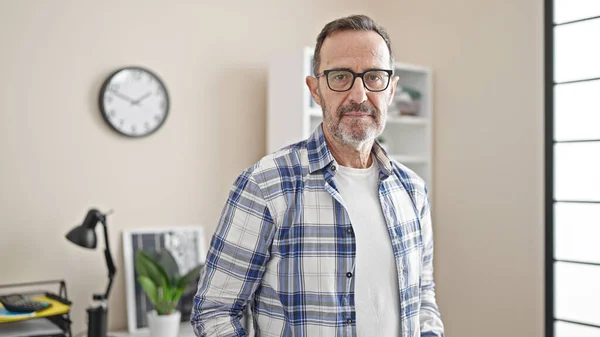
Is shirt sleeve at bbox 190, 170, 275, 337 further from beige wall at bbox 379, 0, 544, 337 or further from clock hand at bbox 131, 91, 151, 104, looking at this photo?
beige wall at bbox 379, 0, 544, 337

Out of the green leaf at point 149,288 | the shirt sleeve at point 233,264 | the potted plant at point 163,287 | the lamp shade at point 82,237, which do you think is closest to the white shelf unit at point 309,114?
the potted plant at point 163,287

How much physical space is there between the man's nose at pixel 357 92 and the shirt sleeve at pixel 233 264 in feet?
0.94

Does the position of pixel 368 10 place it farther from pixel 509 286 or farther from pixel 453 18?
pixel 509 286

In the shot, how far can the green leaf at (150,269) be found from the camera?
8.39 feet

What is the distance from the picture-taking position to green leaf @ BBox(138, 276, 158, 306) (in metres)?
2.50

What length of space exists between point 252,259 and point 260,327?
17 centimetres

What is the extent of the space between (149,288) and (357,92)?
1.58m

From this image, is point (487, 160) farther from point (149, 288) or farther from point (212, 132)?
point (149, 288)

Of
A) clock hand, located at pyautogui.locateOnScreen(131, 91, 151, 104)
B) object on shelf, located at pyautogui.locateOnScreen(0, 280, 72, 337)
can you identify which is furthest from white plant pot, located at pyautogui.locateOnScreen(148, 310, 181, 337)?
clock hand, located at pyautogui.locateOnScreen(131, 91, 151, 104)

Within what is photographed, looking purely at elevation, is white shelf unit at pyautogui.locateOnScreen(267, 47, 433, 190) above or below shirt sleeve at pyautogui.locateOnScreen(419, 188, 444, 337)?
above

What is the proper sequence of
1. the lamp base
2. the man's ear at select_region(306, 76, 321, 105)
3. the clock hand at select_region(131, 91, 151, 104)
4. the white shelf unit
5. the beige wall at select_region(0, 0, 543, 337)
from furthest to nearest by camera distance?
the white shelf unit → the clock hand at select_region(131, 91, 151, 104) → the beige wall at select_region(0, 0, 543, 337) → the lamp base → the man's ear at select_region(306, 76, 321, 105)

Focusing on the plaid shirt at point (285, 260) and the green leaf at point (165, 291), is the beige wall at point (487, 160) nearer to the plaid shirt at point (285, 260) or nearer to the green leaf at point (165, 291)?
the green leaf at point (165, 291)

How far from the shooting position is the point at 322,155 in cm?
133
